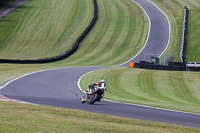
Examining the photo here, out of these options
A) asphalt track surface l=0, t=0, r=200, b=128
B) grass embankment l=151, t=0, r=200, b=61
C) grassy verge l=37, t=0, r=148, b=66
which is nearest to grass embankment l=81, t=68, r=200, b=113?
asphalt track surface l=0, t=0, r=200, b=128

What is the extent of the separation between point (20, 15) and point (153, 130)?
2445 inches

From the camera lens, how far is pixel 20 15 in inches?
2840

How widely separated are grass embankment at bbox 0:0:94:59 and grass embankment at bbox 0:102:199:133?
37.9 m

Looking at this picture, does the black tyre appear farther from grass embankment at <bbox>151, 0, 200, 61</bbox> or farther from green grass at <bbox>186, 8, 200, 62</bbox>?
grass embankment at <bbox>151, 0, 200, 61</bbox>

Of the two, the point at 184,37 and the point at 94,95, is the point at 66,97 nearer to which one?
the point at 94,95

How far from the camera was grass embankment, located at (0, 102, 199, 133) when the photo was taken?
11.6 meters

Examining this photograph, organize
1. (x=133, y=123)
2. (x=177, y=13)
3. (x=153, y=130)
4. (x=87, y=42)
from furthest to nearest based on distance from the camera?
(x=177, y=13), (x=87, y=42), (x=133, y=123), (x=153, y=130)

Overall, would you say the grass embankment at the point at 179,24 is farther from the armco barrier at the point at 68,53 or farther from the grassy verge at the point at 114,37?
the armco barrier at the point at 68,53

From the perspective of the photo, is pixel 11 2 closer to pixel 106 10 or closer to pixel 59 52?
pixel 106 10

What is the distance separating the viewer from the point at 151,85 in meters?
31.2

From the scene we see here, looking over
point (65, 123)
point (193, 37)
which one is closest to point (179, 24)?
point (193, 37)

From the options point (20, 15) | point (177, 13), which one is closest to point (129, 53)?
point (177, 13)

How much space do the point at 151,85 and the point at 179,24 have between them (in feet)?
118

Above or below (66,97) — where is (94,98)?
above
